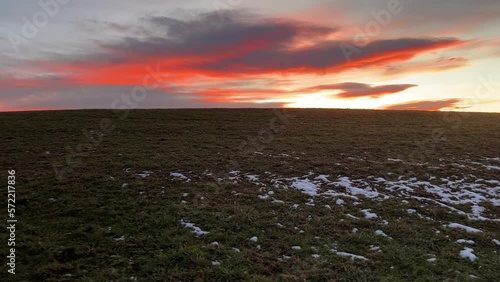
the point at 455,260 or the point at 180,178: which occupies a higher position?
the point at 180,178

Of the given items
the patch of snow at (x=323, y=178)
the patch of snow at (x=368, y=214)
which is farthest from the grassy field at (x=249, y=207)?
the patch of snow at (x=323, y=178)

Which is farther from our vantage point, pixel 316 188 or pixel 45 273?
pixel 316 188

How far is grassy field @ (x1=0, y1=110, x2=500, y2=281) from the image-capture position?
9.00 meters

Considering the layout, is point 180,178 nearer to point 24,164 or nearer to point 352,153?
point 24,164

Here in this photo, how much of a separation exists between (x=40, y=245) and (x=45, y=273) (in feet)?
5.65

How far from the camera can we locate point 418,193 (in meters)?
16.0

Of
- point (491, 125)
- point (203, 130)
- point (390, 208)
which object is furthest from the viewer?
point (491, 125)

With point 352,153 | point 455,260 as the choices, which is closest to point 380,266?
point 455,260

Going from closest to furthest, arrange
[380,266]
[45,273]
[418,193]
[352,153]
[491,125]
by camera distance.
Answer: [45,273]
[380,266]
[418,193]
[352,153]
[491,125]

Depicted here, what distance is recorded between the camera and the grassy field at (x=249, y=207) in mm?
9000

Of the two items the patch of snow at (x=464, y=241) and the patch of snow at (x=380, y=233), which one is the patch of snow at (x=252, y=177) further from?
the patch of snow at (x=464, y=241)

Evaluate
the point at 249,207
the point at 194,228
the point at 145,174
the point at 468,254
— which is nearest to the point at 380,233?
the point at 468,254

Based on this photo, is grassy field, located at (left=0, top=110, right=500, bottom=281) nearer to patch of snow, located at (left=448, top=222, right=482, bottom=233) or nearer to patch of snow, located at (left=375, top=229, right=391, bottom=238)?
patch of snow, located at (left=448, top=222, right=482, bottom=233)

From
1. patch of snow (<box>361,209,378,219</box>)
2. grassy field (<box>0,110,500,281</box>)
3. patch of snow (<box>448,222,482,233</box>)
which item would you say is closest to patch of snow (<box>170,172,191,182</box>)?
grassy field (<box>0,110,500,281</box>)
